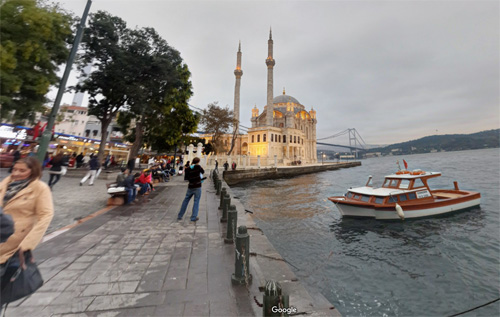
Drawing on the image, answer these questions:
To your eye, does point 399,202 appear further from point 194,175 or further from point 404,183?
point 194,175

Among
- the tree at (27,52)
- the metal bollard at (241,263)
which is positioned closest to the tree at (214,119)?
the tree at (27,52)

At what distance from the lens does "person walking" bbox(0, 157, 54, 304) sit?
5.72ft

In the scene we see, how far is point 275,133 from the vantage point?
163 feet

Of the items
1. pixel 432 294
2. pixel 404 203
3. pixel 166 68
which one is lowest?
pixel 432 294

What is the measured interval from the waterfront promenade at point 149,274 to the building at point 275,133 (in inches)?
1309

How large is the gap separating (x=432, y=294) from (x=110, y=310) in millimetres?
6663

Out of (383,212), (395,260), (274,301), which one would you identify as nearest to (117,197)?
(274,301)

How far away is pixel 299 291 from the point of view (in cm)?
276

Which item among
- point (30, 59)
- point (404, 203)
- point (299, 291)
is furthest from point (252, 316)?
point (30, 59)

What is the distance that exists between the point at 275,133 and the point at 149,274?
47.9 meters

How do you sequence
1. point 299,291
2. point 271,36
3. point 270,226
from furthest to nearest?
point 271,36 < point 270,226 < point 299,291

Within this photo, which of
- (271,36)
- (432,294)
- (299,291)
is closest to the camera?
(299,291)

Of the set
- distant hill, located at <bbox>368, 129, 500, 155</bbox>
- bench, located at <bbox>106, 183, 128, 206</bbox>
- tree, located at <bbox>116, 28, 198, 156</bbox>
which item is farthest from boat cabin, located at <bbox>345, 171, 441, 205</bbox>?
distant hill, located at <bbox>368, 129, 500, 155</bbox>

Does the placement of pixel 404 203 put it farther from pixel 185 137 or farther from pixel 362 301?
pixel 185 137
